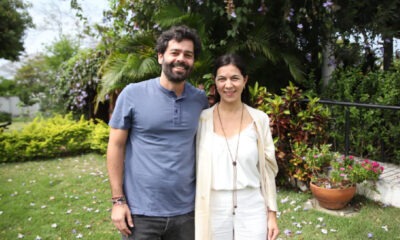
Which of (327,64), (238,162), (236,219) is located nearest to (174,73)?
(238,162)

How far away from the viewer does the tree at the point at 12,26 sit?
53.2 feet

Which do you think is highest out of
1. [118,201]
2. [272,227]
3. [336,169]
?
[118,201]

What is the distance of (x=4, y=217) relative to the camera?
428 centimetres

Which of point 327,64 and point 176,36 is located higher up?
point 327,64

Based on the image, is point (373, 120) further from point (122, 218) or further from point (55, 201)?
point (55, 201)

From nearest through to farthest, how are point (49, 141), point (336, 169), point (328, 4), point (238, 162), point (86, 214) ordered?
point (238, 162)
point (336, 169)
point (86, 214)
point (328, 4)
point (49, 141)

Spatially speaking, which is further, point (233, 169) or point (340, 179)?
point (340, 179)

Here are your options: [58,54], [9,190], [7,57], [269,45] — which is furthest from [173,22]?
[58,54]

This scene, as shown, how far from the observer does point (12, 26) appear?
1714 centimetres

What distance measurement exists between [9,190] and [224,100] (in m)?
4.84

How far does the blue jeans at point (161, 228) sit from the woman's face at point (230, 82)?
73 cm

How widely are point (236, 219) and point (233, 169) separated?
0.90 feet

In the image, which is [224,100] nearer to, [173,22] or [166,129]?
[166,129]

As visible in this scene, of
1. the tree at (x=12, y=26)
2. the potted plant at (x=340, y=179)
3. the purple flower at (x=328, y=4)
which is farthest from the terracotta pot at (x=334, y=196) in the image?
the tree at (x=12, y=26)
